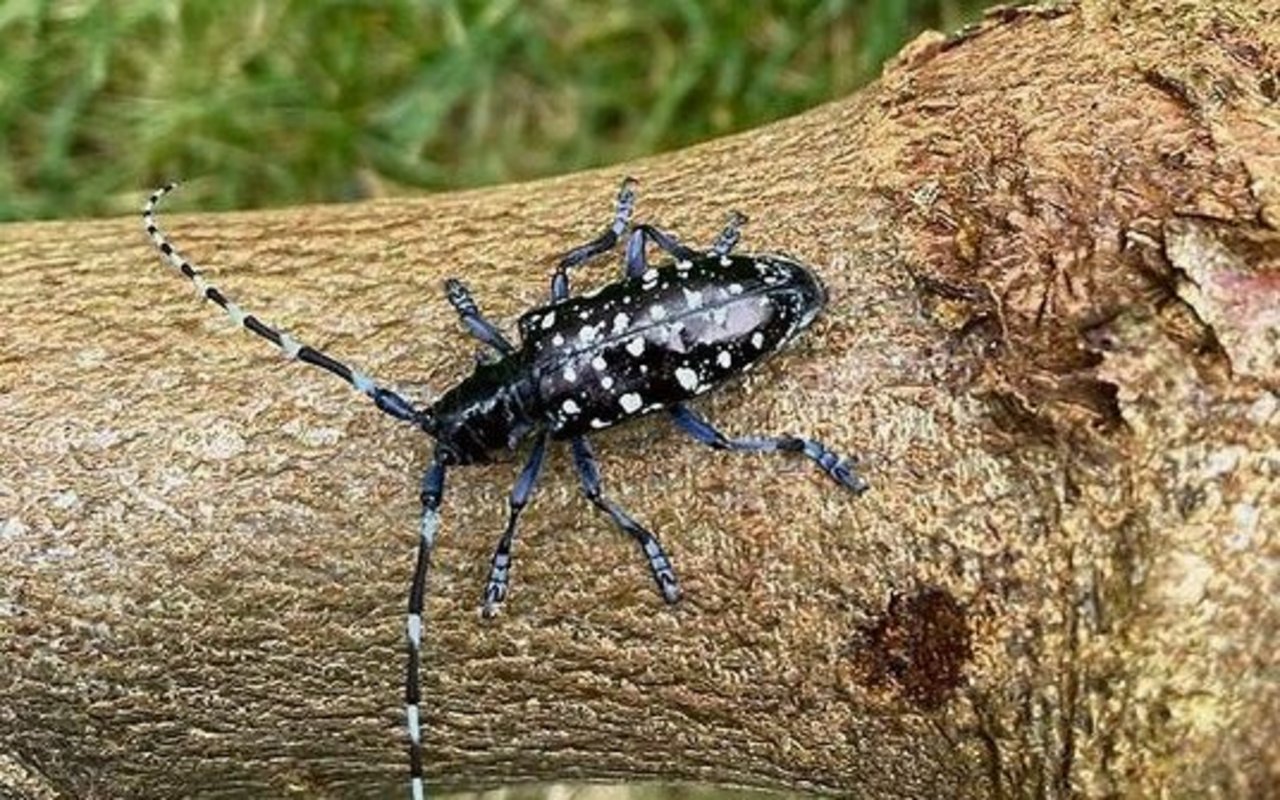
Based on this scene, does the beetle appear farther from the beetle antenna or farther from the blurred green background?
the blurred green background

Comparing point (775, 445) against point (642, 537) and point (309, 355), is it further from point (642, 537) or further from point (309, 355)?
point (309, 355)

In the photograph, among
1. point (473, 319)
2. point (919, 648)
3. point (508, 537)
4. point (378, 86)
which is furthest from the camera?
point (378, 86)

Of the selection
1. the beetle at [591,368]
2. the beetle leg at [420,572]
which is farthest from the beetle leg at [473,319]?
the beetle leg at [420,572]

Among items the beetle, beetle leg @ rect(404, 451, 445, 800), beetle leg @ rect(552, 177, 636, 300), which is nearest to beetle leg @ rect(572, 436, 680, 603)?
the beetle

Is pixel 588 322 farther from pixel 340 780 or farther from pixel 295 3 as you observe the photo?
pixel 295 3

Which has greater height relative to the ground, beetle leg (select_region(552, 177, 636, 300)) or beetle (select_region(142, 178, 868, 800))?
Answer: beetle leg (select_region(552, 177, 636, 300))

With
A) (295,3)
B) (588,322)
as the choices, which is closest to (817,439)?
(588,322)

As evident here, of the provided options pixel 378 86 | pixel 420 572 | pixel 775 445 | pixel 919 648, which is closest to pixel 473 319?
pixel 420 572
